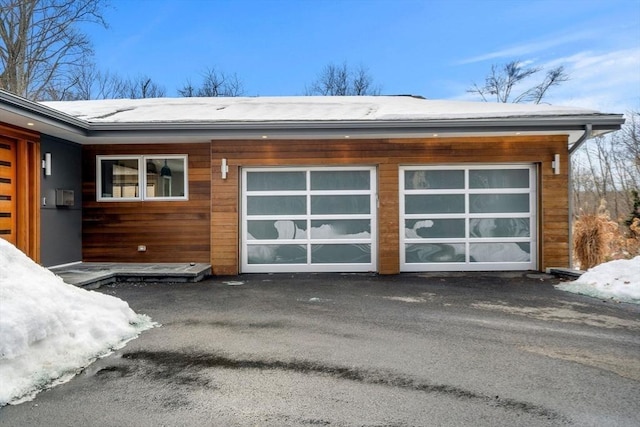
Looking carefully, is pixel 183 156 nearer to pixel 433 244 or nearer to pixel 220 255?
pixel 220 255

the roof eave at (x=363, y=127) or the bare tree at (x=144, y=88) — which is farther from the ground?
the bare tree at (x=144, y=88)

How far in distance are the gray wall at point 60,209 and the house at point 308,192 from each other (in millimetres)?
27

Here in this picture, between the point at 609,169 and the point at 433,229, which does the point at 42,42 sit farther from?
the point at 609,169

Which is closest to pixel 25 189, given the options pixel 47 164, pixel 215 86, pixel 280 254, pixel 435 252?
pixel 47 164

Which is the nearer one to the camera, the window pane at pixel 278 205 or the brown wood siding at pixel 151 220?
the window pane at pixel 278 205

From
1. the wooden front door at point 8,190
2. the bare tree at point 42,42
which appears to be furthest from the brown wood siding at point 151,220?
the bare tree at point 42,42

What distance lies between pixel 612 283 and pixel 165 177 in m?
7.59

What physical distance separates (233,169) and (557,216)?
588cm

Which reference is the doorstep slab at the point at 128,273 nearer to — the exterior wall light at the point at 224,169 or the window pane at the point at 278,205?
the window pane at the point at 278,205

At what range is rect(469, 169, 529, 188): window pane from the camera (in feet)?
24.0

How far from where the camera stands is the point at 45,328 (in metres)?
2.82

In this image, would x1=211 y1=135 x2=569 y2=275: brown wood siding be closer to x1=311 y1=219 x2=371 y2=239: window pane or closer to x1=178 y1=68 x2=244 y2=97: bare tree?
x1=311 y1=219 x2=371 y2=239: window pane

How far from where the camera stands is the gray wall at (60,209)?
667cm

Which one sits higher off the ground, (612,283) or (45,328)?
(45,328)
